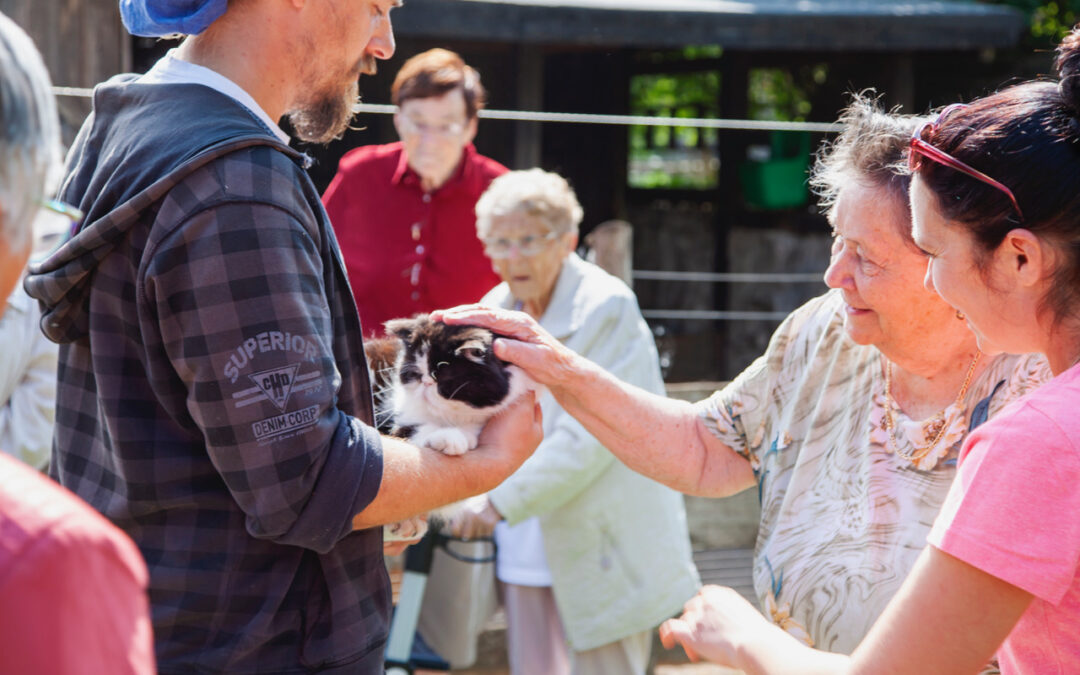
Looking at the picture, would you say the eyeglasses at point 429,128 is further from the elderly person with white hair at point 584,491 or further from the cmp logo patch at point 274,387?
the cmp logo patch at point 274,387

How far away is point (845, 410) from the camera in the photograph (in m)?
2.05

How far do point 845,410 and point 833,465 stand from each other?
0.39 feet

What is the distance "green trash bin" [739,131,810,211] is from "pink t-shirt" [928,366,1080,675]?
7723 mm

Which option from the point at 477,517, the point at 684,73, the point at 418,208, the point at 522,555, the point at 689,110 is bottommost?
the point at 522,555

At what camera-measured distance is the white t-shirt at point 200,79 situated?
1.57 m

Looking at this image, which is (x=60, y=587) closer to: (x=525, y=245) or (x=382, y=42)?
(x=382, y=42)

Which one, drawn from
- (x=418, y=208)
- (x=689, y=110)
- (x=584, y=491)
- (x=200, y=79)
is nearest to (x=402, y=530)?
(x=200, y=79)

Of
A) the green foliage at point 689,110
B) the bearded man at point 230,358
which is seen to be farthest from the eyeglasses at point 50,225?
the green foliage at point 689,110

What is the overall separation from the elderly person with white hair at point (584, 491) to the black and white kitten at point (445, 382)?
128cm

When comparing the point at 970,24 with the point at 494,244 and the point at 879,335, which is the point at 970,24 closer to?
the point at 494,244

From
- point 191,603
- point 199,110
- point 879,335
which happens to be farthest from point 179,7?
point 879,335

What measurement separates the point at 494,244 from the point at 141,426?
2.31 m

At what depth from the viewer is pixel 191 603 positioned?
153cm

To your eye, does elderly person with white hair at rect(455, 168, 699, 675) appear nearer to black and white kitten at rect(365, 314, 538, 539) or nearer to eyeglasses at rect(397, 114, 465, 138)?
eyeglasses at rect(397, 114, 465, 138)
